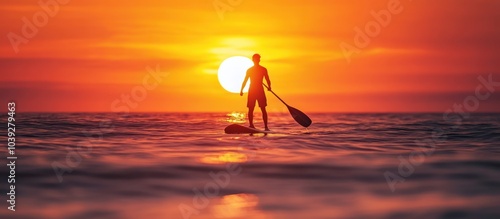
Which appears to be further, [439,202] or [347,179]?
[347,179]

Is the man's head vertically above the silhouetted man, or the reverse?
the man's head

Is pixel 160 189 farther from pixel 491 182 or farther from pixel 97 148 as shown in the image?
pixel 97 148

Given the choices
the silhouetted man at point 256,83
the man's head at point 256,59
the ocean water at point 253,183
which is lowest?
the ocean water at point 253,183

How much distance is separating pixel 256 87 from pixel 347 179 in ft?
33.1

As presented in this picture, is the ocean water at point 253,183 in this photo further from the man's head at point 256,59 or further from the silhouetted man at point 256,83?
the man's head at point 256,59

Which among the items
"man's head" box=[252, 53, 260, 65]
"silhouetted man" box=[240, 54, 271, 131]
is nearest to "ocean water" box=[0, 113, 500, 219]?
"silhouetted man" box=[240, 54, 271, 131]

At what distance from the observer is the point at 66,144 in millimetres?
12945

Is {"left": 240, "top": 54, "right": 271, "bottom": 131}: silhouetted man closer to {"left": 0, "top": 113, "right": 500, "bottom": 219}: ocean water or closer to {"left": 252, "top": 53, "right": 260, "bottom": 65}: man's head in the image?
{"left": 252, "top": 53, "right": 260, "bottom": 65}: man's head

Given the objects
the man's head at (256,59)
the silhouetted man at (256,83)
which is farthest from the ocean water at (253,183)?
the man's head at (256,59)

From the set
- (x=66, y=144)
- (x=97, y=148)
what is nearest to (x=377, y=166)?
(x=97, y=148)

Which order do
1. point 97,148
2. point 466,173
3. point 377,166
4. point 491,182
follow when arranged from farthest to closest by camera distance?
1. point 97,148
2. point 377,166
3. point 466,173
4. point 491,182

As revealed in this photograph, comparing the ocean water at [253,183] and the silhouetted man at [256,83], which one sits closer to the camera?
the ocean water at [253,183]

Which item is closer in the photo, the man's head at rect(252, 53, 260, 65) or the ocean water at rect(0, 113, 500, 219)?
the ocean water at rect(0, 113, 500, 219)

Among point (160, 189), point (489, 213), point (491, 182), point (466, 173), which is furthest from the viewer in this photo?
point (466, 173)
